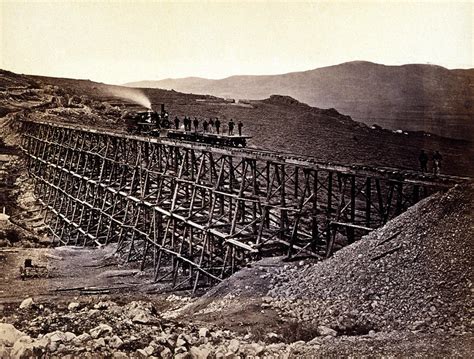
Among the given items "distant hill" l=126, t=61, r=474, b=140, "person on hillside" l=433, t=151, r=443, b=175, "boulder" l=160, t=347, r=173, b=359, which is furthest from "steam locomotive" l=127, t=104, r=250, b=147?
"boulder" l=160, t=347, r=173, b=359

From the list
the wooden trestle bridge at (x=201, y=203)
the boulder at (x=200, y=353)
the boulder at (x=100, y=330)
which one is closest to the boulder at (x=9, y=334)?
the boulder at (x=100, y=330)

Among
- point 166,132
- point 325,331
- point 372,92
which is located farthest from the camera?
point 372,92

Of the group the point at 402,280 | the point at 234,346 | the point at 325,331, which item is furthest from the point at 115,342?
the point at 402,280

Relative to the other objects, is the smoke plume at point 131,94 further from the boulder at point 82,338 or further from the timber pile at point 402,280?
the boulder at point 82,338

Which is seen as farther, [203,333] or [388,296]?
[388,296]

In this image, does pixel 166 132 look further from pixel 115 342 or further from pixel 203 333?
pixel 115 342

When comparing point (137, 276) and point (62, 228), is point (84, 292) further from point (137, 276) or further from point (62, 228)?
point (62, 228)
